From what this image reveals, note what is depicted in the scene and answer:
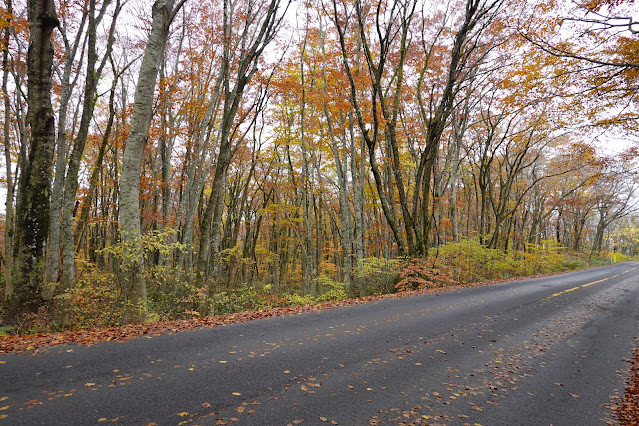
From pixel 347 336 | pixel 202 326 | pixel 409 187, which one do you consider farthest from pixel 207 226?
pixel 409 187

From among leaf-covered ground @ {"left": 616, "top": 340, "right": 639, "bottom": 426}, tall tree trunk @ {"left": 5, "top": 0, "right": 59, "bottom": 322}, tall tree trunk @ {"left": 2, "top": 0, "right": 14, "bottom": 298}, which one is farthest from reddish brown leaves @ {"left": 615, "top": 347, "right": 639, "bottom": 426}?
tall tree trunk @ {"left": 2, "top": 0, "right": 14, "bottom": 298}

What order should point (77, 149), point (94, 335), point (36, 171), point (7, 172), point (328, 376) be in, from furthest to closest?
point (7, 172) → point (77, 149) → point (36, 171) → point (94, 335) → point (328, 376)

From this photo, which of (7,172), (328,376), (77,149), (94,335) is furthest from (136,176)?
(7,172)

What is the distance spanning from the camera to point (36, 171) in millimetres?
6148

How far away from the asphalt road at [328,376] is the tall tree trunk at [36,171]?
11.1ft

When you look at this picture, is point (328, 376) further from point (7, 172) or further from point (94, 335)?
point (7, 172)

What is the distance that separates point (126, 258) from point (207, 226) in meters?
2.92

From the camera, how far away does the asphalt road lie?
2.74 metres

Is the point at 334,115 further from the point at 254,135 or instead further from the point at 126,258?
the point at 126,258

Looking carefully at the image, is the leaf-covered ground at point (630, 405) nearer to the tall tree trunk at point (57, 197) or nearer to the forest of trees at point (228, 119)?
the forest of trees at point (228, 119)

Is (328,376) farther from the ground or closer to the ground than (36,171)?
closer to the ground

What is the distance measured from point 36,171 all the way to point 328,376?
658 centimetres

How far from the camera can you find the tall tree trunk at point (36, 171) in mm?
6020

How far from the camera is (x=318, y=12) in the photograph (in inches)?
502
